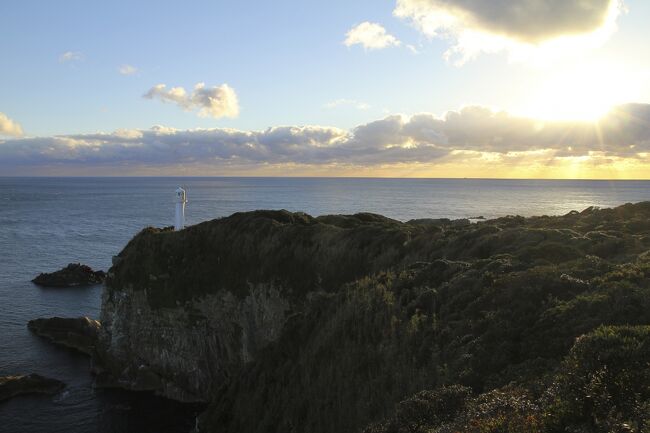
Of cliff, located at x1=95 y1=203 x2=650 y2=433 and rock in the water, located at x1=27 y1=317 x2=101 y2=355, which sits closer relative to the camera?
cliff, located at x1=95 y1=203 x2=650 y2=433

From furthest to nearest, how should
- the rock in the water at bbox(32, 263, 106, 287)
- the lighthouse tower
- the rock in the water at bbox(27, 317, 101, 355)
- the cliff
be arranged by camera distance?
the rock in the water at bbox(32, 263, 106, 287)
the lighthouse tower
the rock in the water at bbox(27, 317, 101, 355)
the cliff

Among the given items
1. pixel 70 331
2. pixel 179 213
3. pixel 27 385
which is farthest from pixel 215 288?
pixel 179 213

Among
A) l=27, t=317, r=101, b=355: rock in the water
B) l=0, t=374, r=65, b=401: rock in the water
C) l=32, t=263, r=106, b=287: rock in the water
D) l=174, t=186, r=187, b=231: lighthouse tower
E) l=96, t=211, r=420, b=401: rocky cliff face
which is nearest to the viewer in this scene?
l=0, t=374, r=65, b=401: rock in the water

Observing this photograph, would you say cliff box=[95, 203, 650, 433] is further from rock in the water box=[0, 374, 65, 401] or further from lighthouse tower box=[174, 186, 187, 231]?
lighthouse tower box=[174, 186, 187, 231]

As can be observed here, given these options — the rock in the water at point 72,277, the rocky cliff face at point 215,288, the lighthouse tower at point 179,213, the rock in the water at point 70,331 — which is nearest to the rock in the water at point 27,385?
the rocky cliff face at point 215,288

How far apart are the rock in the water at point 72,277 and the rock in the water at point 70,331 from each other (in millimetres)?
18637

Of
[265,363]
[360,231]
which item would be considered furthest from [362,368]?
[360,231]

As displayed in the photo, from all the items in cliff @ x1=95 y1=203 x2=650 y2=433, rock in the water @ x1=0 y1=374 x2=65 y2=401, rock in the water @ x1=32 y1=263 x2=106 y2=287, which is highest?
cliff @ x1=95 y1=203 x2=650 y2=433

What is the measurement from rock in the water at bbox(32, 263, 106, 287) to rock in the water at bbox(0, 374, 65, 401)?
33.1 meters

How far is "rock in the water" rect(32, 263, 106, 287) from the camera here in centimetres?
7075

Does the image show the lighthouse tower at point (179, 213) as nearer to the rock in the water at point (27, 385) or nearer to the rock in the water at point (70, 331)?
the rock in the water at point (70, 331)

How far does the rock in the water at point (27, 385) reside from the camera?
38.3m

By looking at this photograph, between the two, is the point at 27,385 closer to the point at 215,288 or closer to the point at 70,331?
the point at 70,331

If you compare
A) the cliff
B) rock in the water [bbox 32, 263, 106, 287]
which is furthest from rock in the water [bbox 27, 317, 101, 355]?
rock in the water [bbox 32, 263, 106, 287]
